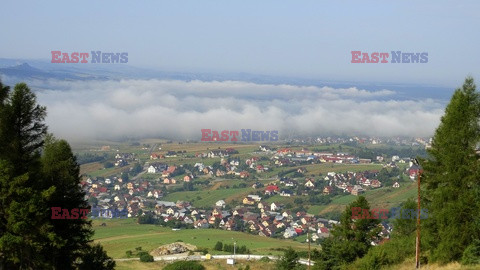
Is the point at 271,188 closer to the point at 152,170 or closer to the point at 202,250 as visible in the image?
the point at 152,170

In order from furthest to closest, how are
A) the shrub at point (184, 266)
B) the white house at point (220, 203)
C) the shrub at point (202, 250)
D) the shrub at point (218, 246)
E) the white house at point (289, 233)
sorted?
the white house at point (220, 203) → the white house at point (289, 233) → the shrub at point (218, 246) → the shrub at point (202, 250) → the shrub at point (184, 266)

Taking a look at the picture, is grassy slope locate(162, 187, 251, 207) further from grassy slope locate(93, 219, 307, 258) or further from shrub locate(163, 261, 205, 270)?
shrub locate(163, 261, 205, 270)

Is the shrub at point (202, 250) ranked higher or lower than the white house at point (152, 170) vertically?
lower

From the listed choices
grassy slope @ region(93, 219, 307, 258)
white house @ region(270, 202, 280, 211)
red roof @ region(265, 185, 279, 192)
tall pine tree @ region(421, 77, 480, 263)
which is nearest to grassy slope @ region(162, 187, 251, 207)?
red roof @ region(265, 185, 279, 192)

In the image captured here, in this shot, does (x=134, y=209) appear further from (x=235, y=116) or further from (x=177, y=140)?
(x=235, y=116)

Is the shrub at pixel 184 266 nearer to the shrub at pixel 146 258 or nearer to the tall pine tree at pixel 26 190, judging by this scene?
the shrub at pixel 146 258

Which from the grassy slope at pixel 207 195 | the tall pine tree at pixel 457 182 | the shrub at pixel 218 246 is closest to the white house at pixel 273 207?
the grassy slope at pixel 207 195
